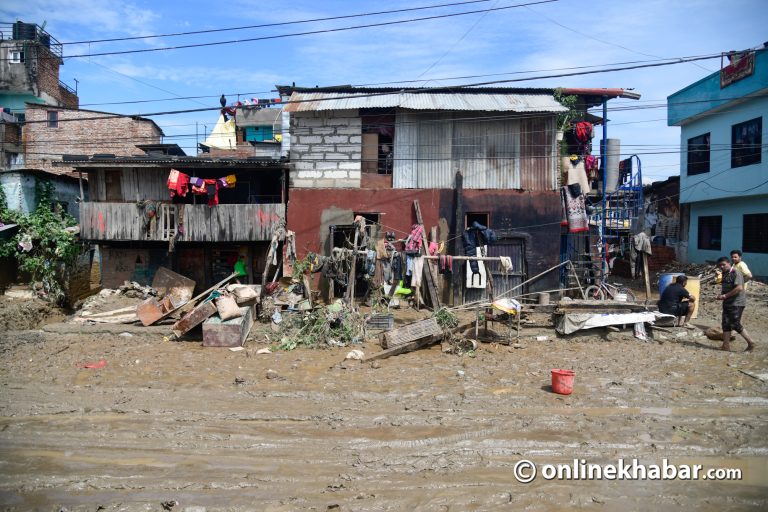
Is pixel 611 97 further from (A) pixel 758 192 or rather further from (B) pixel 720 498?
(B) pixel 720 498

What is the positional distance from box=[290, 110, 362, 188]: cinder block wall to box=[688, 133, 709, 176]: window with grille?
1787 cm

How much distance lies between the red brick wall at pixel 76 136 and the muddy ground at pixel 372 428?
24.2m

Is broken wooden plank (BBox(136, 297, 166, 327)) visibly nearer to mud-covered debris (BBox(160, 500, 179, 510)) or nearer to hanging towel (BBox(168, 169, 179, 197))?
hanging towel (BBox(168, 169, 179, 197))

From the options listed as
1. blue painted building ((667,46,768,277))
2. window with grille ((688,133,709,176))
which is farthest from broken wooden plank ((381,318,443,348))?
window with grille ((688,133,709,176))

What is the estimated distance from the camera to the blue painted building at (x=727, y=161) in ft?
65.0

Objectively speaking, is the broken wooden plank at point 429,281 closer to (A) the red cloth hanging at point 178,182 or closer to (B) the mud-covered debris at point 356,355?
(B) the mud-covered debris at point 356,355

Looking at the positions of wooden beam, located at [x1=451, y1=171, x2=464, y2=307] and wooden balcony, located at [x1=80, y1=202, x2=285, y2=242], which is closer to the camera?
wooden beam, located at [x1=451, y1=171, x2=464, y2=307]

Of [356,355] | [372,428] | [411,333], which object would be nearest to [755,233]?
[411,333]

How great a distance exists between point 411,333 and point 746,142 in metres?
19.5

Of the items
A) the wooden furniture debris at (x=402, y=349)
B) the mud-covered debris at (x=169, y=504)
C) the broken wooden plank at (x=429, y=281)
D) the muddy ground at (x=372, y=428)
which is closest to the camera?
the mud-covered debris at (x=169, y=504)

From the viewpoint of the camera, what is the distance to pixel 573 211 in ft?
53.8

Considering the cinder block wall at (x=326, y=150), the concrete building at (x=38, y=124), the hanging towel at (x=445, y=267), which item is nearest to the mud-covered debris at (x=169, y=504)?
the hanging towel at (x=445, y=267)

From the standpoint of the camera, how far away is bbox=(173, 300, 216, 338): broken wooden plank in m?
12.3

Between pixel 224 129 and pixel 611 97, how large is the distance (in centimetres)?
2359
